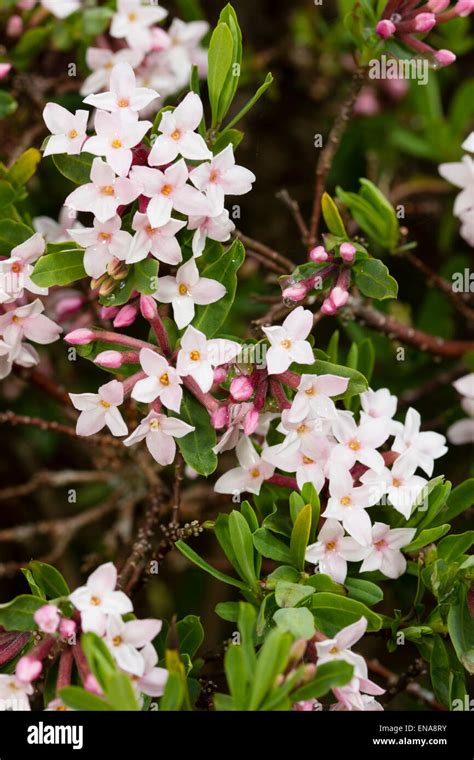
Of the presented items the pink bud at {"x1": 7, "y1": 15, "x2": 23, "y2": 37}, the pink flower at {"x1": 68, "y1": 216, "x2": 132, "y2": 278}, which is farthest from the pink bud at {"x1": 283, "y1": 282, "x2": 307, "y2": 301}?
the pink bud at {"x1": 7, "y1": 15, "x2": 23, "y2": 37}

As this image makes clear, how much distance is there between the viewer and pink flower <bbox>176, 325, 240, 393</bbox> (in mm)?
1345

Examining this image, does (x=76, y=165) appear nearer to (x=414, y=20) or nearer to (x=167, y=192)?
(x=167, y=192)

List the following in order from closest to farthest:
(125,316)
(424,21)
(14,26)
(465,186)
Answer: (125,316), (424,21), (465,186), (14,26)

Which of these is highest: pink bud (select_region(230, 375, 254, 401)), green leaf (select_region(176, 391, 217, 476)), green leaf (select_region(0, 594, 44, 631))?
pink bud (select_region(230, 375, 254, 401))

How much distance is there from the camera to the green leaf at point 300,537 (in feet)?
4.38

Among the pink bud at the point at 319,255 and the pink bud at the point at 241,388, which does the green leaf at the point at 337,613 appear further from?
the pink bud at the point at 319,255

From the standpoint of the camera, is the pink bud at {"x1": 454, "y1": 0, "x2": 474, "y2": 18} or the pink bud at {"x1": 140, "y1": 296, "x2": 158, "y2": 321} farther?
the pink bud at {"x1": 454, "y1": 0, "x2": 474, "y2": 18}

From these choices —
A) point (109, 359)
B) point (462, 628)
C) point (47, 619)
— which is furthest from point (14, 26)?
point (462, 628)

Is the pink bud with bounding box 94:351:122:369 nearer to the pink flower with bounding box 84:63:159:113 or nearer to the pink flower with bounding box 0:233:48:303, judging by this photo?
the pink flower with bounding box 0:233:48:303

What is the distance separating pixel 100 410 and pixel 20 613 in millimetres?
325

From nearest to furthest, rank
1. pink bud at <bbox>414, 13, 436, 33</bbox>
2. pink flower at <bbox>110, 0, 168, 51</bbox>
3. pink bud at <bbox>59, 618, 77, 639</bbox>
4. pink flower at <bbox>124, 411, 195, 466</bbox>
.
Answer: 1. pink bud at <bbox>59, 618, 77, 639</bbox>
2. pink flower at <bbox>124, 411, 195, 466</bbox>
3. pink bud at <bbox>414, 13, 436, 33</bbox>
4. pink flower at <bbox>110, 0, 168, 51</bbox>

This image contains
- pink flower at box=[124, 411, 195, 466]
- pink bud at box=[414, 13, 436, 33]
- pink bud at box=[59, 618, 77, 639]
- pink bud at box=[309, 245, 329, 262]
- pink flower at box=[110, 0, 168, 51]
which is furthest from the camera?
pink flower at box=[110, 0, 168, 51]

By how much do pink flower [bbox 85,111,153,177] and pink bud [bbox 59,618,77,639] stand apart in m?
0.65

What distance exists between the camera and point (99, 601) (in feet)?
4.07
